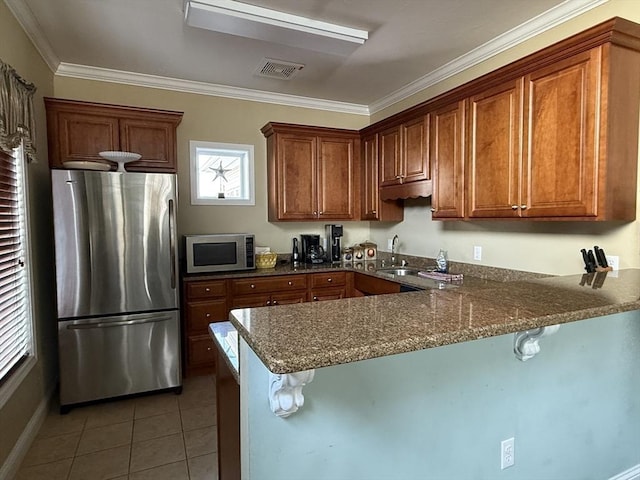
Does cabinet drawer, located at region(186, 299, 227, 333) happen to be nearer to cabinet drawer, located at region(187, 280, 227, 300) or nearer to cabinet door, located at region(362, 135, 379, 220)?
cabinet drawer, located at region(187, 280, 227, 300)

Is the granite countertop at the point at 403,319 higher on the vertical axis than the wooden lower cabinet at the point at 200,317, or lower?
higher

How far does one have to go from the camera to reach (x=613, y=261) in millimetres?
2117

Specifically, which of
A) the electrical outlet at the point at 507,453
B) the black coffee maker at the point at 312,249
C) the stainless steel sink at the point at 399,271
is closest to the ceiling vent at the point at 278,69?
the black coffee maker at the point at 312,249

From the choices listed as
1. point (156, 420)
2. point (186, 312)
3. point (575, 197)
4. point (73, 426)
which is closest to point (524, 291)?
point (575, 197)

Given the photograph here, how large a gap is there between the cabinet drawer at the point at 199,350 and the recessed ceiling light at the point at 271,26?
2416 mm

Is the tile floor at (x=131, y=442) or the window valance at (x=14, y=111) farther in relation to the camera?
the tile floor at (x=131, y=442)

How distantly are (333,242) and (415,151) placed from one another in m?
1.39

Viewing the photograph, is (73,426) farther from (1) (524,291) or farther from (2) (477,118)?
(2) (477,118)

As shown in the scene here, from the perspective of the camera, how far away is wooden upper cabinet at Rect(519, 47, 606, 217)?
1938 millimetres

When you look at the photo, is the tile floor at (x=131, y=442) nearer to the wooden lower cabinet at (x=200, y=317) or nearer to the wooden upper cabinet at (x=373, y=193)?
the wooden lower cabinet at (x=200, y=317)

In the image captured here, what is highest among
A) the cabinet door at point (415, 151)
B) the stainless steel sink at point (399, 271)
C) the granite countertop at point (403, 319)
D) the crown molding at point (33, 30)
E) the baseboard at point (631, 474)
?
the crown molding at point (33, 30)

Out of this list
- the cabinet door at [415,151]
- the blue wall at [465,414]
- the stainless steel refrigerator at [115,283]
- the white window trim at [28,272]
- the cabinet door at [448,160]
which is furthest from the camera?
the cabinet door at [415,151]

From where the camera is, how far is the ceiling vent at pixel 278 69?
318 cm

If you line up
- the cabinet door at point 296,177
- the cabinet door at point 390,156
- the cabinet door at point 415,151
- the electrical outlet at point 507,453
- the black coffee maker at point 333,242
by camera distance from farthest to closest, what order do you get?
the black coffee maker at point 333,242 < the cabinet door at point 296,177 < the cabinet door at point 390,156 < the cabinet door at point 415,151 < the electrical outlet at point 507,453
